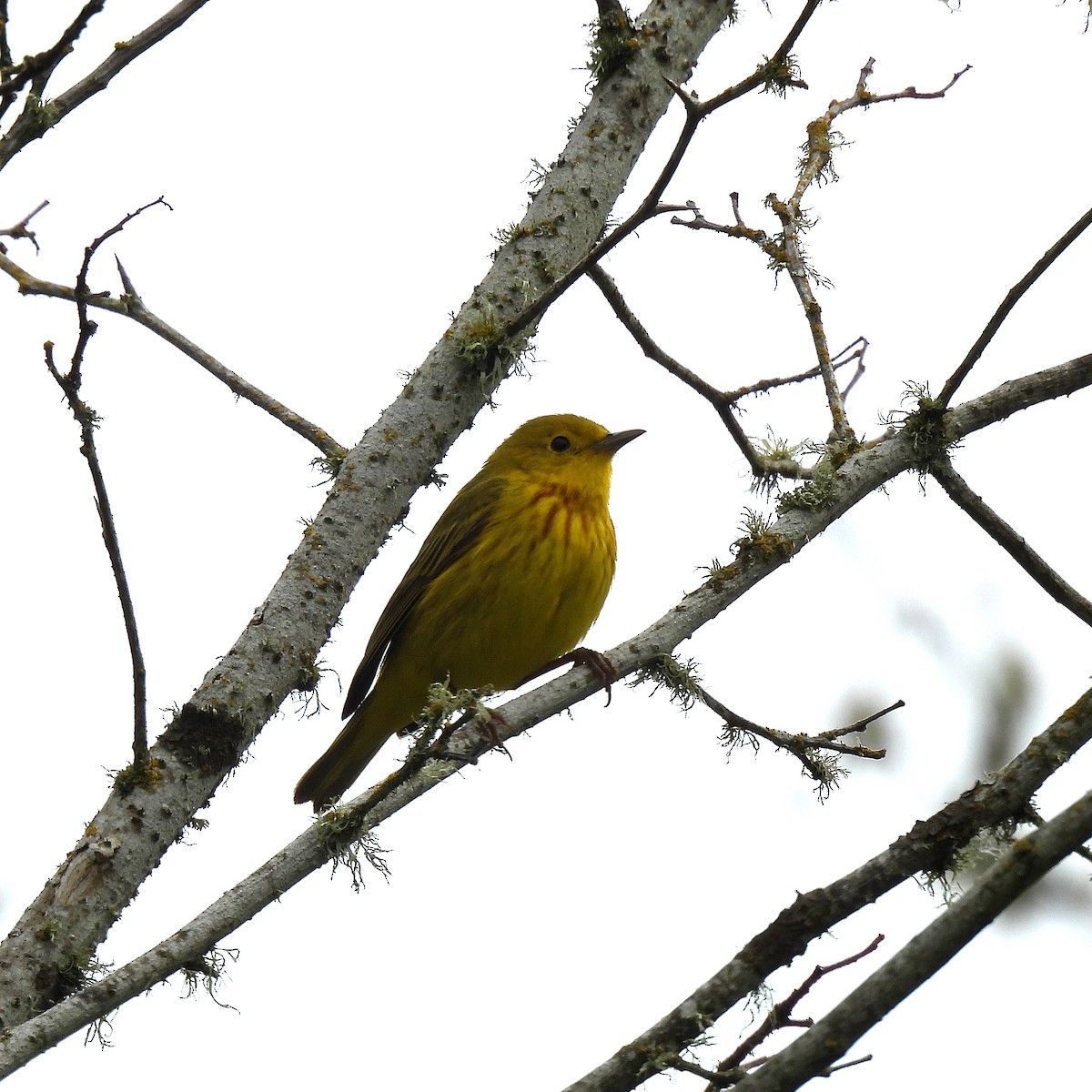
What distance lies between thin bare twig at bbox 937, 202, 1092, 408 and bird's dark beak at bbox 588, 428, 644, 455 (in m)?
3.07

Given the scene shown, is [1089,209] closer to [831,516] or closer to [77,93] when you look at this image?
[831,516]

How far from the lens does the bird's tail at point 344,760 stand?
21.8 feet

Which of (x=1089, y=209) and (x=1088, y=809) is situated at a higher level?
(x=1089, y=209)

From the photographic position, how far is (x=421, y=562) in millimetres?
6859

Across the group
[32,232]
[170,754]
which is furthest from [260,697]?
[32,232]

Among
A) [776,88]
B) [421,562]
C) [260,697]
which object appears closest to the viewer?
[260,697]

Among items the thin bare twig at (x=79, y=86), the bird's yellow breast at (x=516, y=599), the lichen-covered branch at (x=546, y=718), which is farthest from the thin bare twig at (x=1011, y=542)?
the thin bare twig at (x=79, y=86)

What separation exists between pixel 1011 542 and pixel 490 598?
2.58 m

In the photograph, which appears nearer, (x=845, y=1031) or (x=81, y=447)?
(x=845, y=1031)

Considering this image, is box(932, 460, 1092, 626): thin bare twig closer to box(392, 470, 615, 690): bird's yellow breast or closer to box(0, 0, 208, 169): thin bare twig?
box(392, 470, 615, 690): bird's yellow breast

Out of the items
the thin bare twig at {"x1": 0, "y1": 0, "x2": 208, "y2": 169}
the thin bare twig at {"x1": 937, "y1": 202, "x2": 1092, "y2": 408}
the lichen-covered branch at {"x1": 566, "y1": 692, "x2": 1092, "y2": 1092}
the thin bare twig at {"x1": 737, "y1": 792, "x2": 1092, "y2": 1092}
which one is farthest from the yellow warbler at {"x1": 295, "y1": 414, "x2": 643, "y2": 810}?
the thin bare twig at {"x1": 737, "y1": 792, "x2": 1092, "y2": 1092}

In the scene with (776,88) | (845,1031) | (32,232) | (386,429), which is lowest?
(845,1031)

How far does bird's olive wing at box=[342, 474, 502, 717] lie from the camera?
6543mm

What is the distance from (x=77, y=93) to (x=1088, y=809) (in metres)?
2.52
